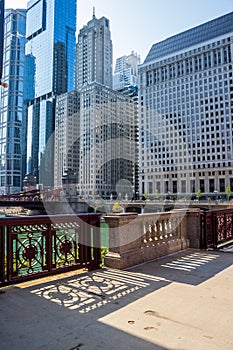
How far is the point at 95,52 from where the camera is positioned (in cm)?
14162

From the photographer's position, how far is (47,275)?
4.88 m

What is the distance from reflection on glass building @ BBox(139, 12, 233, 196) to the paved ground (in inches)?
3262

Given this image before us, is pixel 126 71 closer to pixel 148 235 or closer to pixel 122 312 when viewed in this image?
pixel 148 235

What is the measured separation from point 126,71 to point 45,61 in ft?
220

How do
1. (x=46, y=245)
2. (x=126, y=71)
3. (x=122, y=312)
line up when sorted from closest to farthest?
(x=122, y=312)
(x=46, y=245)
(x=126, y=71)

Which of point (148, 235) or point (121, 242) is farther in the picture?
point (148, 235)

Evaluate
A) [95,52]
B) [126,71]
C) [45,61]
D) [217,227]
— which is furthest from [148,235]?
[126,71]

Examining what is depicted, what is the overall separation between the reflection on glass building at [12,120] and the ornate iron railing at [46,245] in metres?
122

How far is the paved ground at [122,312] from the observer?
2.78 m

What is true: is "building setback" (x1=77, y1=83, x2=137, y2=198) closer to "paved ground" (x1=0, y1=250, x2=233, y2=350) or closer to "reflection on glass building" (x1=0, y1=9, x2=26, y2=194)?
"paved ground" (x1=0, y1=250, x2=233, y2=350)

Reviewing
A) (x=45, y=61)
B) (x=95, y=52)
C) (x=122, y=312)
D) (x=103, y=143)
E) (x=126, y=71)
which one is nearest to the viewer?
(x=122, y=312)

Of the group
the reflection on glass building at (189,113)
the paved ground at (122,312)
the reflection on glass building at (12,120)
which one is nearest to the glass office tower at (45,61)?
the reflection on glass building at (12,120)

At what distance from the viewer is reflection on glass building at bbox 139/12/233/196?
86375 millimetres

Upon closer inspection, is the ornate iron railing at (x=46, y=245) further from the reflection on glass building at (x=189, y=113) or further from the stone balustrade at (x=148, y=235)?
the reflection on glass building at (x=189, y=113)
